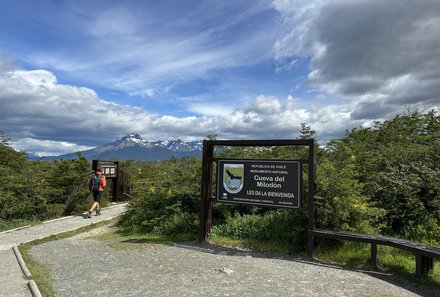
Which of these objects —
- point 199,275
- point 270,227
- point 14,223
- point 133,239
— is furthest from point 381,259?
point 14,223

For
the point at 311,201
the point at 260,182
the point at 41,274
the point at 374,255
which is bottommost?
the point at 41,274

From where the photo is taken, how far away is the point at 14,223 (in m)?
12.4

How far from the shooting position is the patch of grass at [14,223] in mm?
11870

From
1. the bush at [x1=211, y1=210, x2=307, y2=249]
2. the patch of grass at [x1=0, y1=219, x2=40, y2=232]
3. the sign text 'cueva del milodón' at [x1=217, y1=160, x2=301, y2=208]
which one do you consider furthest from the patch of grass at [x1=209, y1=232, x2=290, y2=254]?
the patch of grass at [x1=0, y1=219, x2=40, y2=232]

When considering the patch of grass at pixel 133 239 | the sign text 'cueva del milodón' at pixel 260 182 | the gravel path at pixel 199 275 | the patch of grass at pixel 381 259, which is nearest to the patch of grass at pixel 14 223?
the patch of grass at pixel 133 239

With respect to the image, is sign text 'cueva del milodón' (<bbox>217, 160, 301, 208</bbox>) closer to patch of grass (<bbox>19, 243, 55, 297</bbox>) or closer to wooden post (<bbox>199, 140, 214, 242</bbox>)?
wooden post (<bbox>199, 140, 214, 242</bbox>)

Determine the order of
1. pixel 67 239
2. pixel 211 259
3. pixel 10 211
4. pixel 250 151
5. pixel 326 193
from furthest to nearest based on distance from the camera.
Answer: pixel 10 211, pixel 250 151, pixel 67 239, pixel 326 193, pixel 211 259

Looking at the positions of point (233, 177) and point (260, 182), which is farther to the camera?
point (233, 177)

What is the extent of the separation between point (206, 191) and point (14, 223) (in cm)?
755

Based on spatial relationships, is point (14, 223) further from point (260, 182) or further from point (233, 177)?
point (260, 182)

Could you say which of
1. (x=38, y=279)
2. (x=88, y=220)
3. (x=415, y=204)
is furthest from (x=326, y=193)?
(x=88, y=220)

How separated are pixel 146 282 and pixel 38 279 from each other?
1.92 m

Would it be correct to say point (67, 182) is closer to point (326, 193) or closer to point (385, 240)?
point (326, 193)

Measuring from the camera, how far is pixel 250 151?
11.0m
